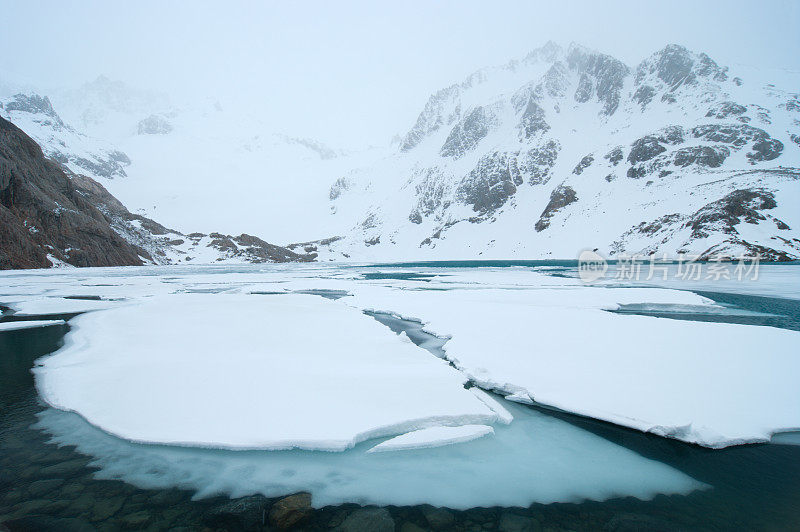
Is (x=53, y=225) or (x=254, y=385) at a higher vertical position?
(x=53, y=225)

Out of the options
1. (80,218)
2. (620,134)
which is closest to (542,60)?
(620,134)

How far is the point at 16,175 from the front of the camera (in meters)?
46.5

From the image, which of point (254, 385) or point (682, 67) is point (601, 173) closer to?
point (682, 67)

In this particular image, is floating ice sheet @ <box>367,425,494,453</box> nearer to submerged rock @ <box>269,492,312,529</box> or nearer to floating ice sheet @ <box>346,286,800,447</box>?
submerged rock @ <box>269,492,312,529</box>

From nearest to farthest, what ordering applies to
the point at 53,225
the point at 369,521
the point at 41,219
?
the point at 369,521
the point at 41,219
the point at 53,225

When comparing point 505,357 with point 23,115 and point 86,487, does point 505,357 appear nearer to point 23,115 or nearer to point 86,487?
point 86,487

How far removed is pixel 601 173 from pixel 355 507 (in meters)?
117

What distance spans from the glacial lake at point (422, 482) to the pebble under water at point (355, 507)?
0.02 m

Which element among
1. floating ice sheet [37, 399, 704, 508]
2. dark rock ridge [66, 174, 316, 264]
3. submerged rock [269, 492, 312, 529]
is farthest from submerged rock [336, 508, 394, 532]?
dark rock ridge [66, 174, 316, 264]

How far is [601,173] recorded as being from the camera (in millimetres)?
101875

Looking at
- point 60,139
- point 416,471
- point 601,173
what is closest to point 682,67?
point 601,173

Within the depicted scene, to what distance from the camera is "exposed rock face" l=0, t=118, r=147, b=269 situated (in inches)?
1734

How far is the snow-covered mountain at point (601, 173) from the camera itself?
62469mm

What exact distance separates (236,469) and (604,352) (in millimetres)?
8561
